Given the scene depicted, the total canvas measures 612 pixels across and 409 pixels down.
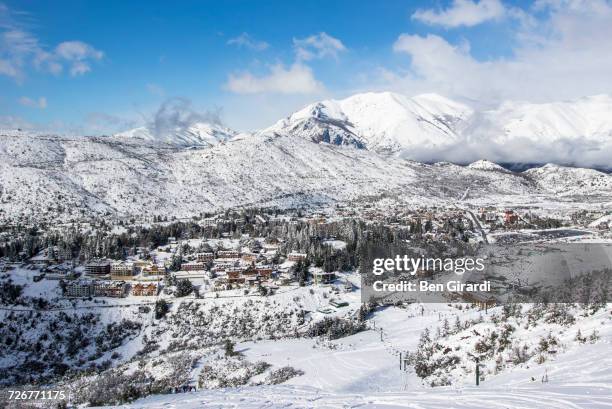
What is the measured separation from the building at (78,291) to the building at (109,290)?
76 centimetres

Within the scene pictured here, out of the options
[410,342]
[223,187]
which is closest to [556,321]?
[410,342]

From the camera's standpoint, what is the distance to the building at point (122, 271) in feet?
231

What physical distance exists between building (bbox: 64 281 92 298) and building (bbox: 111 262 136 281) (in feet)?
18.5

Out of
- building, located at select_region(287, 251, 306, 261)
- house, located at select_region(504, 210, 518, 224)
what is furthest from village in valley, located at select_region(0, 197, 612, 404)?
house, located at select_region(504, 210, 518, 224)

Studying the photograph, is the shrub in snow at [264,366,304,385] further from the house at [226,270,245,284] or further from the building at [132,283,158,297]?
the building at [132,283,158,297]

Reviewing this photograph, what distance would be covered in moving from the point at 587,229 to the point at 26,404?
363 ft

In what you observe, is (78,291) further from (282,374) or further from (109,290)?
(282,374)

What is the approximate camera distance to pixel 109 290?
64.6 metres

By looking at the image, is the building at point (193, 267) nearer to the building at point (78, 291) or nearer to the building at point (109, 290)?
the building at point (109, 290)

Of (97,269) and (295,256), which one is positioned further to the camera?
(295,256)

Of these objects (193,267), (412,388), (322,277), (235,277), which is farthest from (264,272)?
(412,388)

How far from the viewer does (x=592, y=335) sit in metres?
18.6

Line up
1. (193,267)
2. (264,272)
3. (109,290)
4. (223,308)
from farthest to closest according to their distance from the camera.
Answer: (193,267) → (264,272) → (109,290) → (223,308)

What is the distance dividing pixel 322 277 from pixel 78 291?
33.0m
